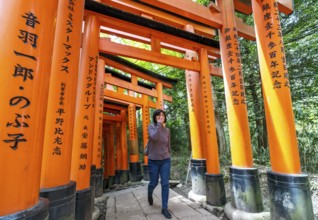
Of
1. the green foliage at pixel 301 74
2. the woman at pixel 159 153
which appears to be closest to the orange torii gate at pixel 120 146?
the green foliage at pixel 301 74

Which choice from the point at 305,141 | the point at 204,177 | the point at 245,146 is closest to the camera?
the point at 245,146

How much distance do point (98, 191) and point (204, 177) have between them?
3178mm

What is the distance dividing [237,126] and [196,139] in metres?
1.67

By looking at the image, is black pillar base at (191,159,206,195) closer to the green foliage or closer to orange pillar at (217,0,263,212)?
orange pillar at (217,0,263,212)

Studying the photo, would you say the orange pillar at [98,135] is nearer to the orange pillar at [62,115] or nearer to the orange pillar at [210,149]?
the orange pillar at [210,149]

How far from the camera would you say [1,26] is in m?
1.41

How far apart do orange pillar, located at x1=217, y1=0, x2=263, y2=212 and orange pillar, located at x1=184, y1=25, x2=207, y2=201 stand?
3.87ft

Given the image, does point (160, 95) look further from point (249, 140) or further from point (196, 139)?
point (249, 140)

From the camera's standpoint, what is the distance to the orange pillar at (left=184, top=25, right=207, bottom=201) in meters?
5.03

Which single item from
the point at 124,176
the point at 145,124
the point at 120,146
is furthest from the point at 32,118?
the point at 120,146

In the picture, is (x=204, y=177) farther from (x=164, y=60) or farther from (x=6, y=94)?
(x=6, y=94)

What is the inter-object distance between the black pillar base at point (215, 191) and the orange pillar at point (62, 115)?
3023 mm

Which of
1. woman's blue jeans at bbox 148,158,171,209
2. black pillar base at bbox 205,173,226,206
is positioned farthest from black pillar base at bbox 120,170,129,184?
woman's blue jeans at bbox 148,158,171,209

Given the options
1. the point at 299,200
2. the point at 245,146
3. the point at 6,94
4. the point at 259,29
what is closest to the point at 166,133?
the point at 245,146
